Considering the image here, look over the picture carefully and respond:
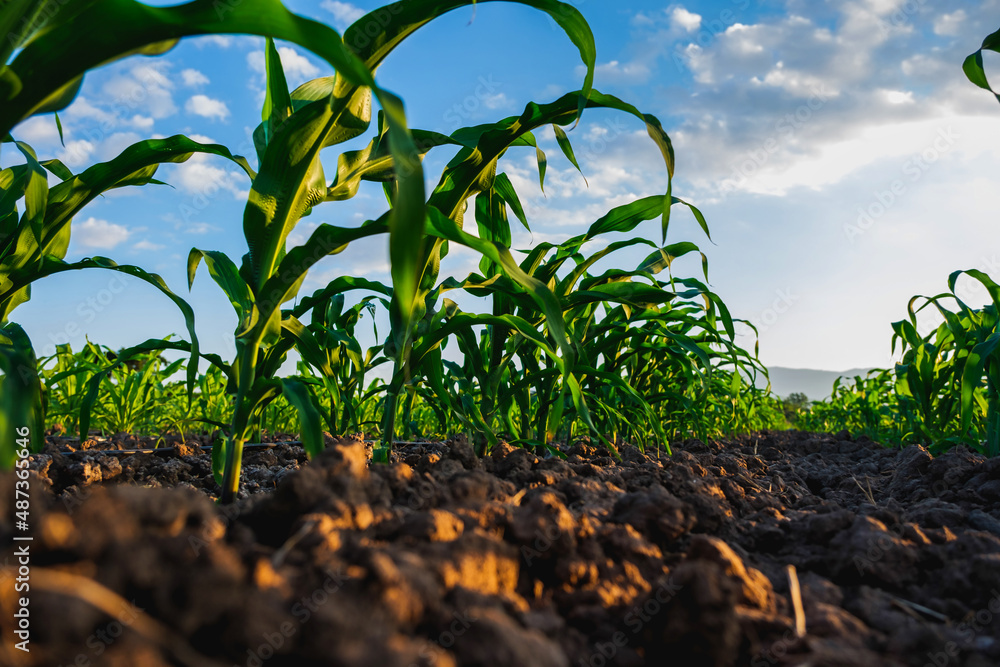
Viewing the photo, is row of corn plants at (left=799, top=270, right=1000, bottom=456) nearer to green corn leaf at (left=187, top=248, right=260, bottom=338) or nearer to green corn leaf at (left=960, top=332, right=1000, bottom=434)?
green corn leaf at (left=960, top=332, right=1000, bottom=434)

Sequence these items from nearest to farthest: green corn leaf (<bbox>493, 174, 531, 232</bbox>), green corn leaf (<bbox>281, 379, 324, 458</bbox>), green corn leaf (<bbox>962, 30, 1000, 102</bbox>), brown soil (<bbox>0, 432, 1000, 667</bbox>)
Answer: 1. brown soil (<bbox>0, 432, 1000, 667</bbox>)
2. green corn leaf (<bbox>281, 379, 324, 458</bbox>)
3. green corn leaf (<bbox>962, 30, 1000, 102</bbox>)
4. green corn leaf (<bbox>493, 174, 531, 232</bbox>)

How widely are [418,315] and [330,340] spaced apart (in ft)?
2.18

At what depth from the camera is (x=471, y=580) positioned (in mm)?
662

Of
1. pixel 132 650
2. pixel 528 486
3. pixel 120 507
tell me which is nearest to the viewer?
pixel 132 650

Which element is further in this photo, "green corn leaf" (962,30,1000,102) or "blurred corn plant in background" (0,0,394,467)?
"green corn leaf" (962,30,1000,102)

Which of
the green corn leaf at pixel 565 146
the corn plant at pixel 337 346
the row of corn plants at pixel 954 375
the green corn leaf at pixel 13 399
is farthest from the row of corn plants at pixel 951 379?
the green corn leaf at pixel 13 399

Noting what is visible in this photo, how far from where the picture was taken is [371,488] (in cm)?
91

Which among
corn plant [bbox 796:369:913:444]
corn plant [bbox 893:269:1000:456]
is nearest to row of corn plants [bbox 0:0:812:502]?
corn plant [bbox 893:269:1000:456]

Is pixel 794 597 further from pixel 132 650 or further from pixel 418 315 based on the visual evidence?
pixel 418 315

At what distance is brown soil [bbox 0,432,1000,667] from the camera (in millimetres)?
497

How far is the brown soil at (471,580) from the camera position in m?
0.50

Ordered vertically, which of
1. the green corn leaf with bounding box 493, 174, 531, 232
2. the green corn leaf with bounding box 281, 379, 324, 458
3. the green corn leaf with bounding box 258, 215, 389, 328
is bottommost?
the green corn leaf with bounding box 281, 379, 324, 458

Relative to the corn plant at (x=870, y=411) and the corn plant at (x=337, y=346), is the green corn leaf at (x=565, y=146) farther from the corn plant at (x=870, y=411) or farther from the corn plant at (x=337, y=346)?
the corn plant at (x=870, y=411)

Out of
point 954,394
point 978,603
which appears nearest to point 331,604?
point 978,603
